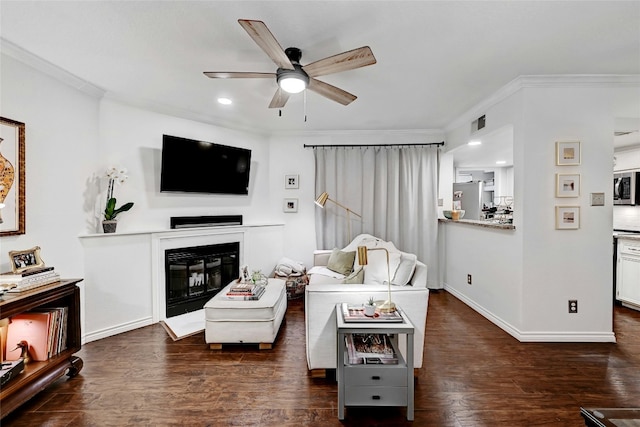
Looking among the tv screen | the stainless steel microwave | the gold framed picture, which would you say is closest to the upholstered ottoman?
the gold framed picture

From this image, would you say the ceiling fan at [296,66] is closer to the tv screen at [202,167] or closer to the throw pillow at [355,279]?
the throw pillow at [355,279]

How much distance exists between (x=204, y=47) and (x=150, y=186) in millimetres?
1973

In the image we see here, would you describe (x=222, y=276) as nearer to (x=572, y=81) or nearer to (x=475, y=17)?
(x=475, y=17)

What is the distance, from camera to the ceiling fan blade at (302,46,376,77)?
5.83 ft

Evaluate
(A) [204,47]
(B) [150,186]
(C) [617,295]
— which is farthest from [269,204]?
(C) [617,295]

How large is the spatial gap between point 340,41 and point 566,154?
238 cm

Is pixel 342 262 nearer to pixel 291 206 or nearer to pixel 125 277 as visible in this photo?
pixel 291 206

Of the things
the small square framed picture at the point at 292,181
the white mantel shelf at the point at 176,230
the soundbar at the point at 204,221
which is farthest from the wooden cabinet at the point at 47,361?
the small square framed picture at the point at 292,181

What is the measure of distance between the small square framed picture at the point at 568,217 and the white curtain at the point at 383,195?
5.82 feet

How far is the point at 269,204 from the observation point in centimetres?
472

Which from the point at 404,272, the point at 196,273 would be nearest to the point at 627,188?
the point at 404,272

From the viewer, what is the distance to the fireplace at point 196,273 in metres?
3.51

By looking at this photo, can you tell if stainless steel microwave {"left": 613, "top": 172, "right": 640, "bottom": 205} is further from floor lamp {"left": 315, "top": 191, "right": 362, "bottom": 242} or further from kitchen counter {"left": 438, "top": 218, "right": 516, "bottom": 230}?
floor lamp {"left": 315, "top": 191, "right": 362, "bottom": 242}

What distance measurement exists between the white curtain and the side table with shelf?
9.10 feet
